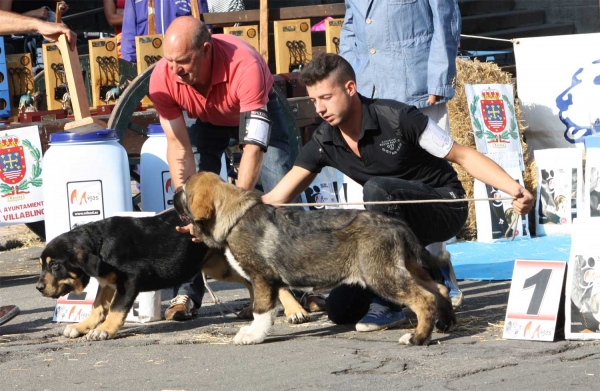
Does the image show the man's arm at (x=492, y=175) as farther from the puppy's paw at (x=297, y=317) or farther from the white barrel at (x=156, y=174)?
the white barrel at (x=156, y=174)

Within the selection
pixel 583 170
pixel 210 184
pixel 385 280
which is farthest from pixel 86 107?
pixel 583 170

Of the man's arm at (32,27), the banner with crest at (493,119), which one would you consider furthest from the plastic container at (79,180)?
the banner with crest at (493,119)

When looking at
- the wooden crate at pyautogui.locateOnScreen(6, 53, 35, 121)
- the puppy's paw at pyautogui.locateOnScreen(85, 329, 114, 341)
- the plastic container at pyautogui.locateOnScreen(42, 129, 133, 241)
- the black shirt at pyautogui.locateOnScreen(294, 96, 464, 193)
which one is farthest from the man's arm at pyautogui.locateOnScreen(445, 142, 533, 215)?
the wooden crate at pyautogui.locateOnScreen(6, 53, 35, 121)

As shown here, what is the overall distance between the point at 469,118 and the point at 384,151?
4.21m

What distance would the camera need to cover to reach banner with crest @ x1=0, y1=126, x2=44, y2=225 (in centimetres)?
761

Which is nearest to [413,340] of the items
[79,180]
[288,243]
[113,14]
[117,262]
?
[288,243]

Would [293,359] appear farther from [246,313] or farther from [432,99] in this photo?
[432,99]

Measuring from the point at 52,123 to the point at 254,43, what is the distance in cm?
234

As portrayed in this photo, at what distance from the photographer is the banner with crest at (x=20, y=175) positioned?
761 cm

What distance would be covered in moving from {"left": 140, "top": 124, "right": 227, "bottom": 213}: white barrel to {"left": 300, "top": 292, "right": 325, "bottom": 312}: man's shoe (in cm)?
156

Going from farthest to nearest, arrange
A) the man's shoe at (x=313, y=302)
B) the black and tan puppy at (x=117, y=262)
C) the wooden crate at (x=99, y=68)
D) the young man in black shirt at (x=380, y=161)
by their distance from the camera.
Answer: the wooden crate at (x=99, y=68) < the man's shoe at (x=313, y=302) < the black and tan puppy at (x=117, y=262) < the young man in black shirt at (x=380, y=161)

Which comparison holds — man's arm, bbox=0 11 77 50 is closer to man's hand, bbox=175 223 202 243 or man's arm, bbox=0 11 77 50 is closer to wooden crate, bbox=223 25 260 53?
man's hand, bbox=175 223 202 243

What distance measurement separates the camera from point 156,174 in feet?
24.8

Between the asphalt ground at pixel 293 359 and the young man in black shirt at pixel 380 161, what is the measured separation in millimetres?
211
